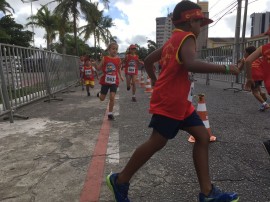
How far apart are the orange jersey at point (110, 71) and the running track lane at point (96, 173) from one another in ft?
6.59

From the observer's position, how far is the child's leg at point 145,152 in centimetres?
259

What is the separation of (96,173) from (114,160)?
0.45 m

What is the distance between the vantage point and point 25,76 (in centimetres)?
801

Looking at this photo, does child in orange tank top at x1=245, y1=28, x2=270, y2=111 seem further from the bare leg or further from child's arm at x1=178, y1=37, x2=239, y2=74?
the bare leg

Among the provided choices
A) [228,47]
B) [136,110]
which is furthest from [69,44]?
[136,110]

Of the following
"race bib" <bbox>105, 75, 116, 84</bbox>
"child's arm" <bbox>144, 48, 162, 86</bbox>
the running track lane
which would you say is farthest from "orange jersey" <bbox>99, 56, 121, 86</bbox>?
"child's arm" <bbox>144, 48, 162, 86</bbox>

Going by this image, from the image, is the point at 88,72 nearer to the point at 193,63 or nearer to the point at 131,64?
the point at 131,64

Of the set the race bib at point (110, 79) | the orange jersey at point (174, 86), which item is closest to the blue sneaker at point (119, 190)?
the orange jersey at point (174, 86)

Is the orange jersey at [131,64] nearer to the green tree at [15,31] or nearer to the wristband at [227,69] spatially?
the wristband at [227,69]

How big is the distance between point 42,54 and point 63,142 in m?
5.72

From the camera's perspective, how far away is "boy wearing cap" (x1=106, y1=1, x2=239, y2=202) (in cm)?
246

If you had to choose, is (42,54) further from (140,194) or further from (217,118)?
(140,194)

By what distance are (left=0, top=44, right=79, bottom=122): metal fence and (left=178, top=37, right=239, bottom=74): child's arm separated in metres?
4.99

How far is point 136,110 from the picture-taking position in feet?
25.4
